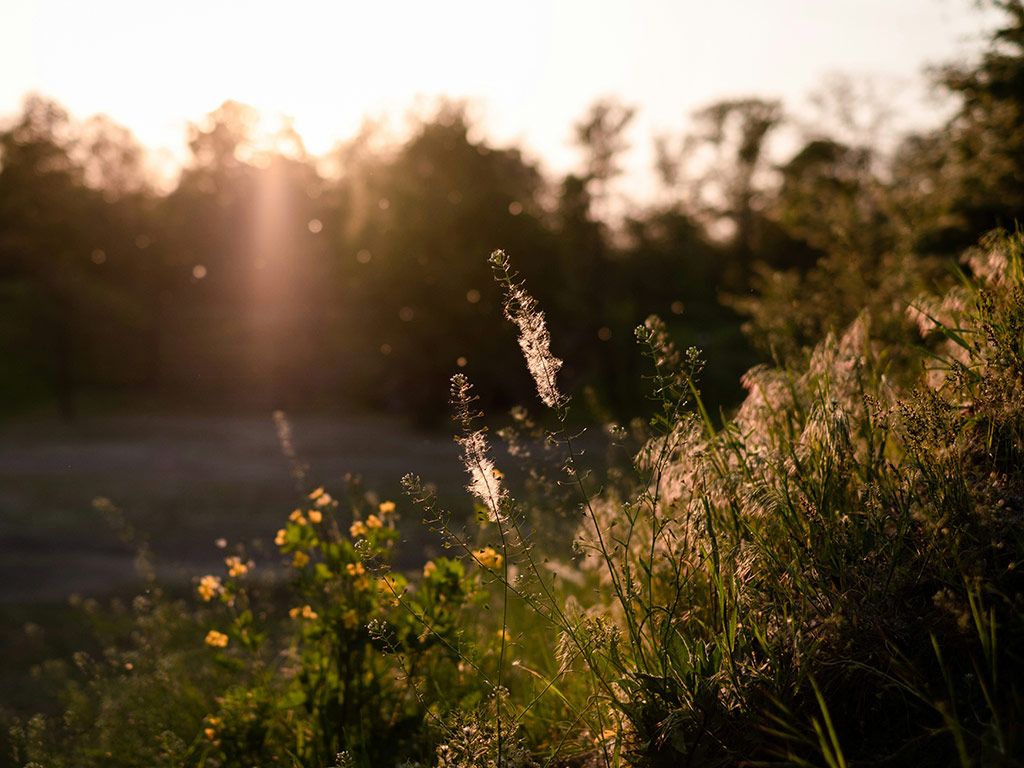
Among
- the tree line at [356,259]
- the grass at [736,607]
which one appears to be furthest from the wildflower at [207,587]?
the tree line at [356,259]

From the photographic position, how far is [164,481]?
46.5ft

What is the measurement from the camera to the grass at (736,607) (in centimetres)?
217

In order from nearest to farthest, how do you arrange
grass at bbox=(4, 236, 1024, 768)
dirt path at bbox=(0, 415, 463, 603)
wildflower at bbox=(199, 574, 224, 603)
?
1. grass at bbox=(4, 236, 1024, 768)
2. wildflower at bbox=(199, 574, 224, 603)
3. dirt path at bbox=(0, 415, 463, 603)

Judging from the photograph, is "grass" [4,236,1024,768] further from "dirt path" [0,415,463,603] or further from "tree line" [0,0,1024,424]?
"tree line" [0,0,1024,424]

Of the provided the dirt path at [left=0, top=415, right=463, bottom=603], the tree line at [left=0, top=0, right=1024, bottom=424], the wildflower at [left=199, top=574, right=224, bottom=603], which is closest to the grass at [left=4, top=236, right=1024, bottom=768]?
the wildflower at [left=199, top=574, right=224, bottom=603]

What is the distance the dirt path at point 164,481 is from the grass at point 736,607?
1784 millimetres

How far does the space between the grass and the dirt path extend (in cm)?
178

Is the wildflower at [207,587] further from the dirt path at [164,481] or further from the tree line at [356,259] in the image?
the tree line at [356,259]

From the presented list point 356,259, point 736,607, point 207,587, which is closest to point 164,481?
point 356,259

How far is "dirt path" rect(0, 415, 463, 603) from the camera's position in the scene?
30.2 feet

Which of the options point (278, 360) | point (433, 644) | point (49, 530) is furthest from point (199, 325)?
point (433, 644)

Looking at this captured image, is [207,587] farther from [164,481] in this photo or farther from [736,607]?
[164,481]

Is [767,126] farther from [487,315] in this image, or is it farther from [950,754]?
[950,754]

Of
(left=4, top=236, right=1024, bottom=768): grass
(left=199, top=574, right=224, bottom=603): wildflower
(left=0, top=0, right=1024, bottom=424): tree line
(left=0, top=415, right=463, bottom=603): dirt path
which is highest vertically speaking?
(left=0, top=0, right=1024, bottom=424): tree line
